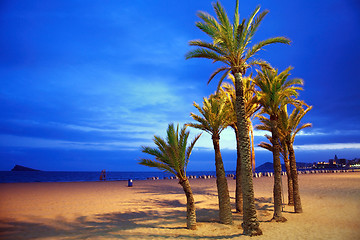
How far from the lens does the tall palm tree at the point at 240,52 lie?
483 inches

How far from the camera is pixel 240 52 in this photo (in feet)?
42.0

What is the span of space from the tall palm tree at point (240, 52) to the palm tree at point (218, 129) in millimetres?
1899

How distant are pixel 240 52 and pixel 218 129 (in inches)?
177

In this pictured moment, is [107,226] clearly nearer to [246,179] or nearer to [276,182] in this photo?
[246,179]

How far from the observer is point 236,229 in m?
13.3

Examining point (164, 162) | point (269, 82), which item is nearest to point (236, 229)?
Result: point (164, 162)

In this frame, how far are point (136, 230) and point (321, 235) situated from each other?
356 inches

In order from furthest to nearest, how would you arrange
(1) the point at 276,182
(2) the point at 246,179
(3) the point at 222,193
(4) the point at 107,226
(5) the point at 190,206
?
(1) the point at 276,182 < (3) the point at 222,193 < (4) the point at 107,226 < (5) the point at 190,206 < (2) the point at 246,179

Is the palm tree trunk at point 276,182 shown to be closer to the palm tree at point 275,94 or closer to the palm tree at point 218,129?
the palm tree at point 275,94

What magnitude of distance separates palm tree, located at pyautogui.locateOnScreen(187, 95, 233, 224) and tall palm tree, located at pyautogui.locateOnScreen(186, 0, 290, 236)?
1.90 m

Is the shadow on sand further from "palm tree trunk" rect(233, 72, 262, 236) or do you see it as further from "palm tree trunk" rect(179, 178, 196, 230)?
"palm tree trunk" rect(233, 72, 262, 236)

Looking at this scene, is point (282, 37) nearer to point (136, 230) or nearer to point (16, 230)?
point (136, 230)

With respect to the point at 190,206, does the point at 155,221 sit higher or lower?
lower

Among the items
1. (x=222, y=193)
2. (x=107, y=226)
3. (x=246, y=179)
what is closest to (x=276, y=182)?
(x=222, y=193)
